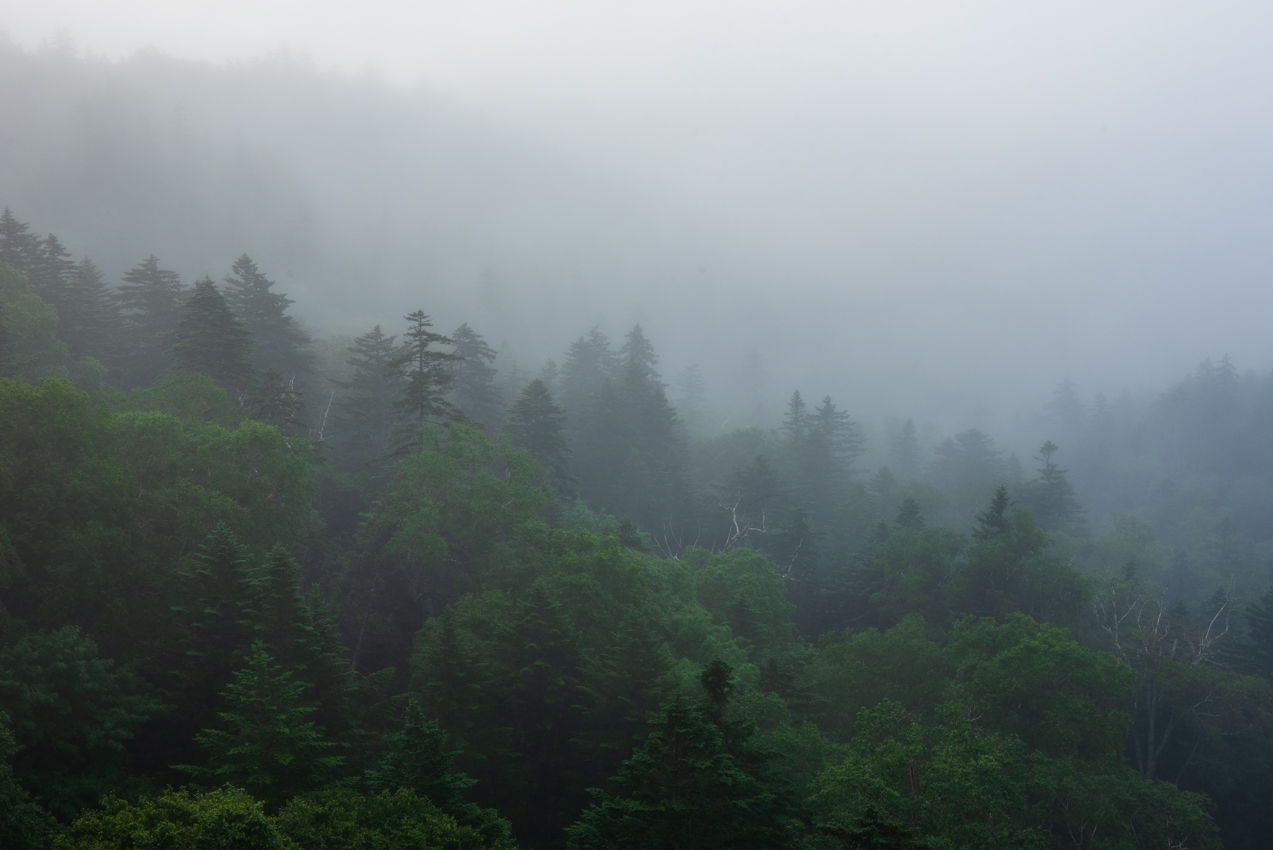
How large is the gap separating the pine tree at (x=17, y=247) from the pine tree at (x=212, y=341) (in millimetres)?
18009

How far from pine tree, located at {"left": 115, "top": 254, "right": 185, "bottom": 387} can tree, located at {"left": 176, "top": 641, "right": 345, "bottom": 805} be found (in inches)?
1512

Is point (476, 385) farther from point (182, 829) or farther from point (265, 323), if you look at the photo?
point (182, 829)

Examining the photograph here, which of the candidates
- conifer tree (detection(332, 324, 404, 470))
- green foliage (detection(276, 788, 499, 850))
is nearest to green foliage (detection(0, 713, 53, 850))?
green foliage (detection(276, 788, 499, 850))

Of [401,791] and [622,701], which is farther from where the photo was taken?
[622,701]

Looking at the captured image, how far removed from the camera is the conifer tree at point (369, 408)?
164 feet

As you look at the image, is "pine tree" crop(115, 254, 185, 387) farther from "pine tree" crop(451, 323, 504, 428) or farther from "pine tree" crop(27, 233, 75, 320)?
"pine tree" crop(451, 323, 504, 428)

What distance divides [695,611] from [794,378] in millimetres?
148291

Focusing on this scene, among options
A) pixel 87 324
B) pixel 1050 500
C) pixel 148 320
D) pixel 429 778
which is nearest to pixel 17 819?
pixel 429 778

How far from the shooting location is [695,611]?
1523 inches

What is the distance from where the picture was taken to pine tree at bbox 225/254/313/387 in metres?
51.1

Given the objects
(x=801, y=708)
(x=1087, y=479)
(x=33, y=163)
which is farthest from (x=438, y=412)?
(x=33, y=163)

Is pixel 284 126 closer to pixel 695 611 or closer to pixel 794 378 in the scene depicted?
pixel 794 378

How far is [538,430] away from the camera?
50.2 meters

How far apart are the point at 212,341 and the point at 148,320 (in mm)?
15630
